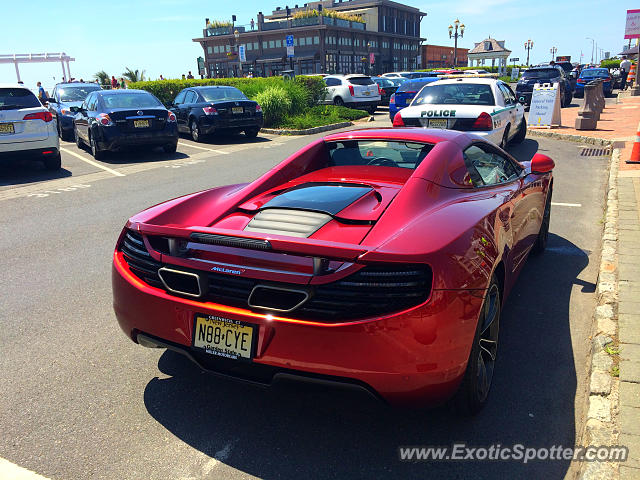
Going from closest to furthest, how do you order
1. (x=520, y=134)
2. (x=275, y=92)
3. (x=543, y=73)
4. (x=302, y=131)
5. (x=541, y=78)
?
(x=520, y=134)
(x=302, y=131)
(x=275, y=92)
(x=541, y=78)
(x=543, y=73)

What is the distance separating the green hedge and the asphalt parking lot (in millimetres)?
14543

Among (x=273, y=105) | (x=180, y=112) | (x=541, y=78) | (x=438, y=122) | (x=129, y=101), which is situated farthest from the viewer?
(x=541, y=78)

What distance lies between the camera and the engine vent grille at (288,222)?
276cm

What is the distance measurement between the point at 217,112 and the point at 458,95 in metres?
7.64

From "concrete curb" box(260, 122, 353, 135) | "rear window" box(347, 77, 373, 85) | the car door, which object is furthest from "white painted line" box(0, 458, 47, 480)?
"rear window" box(347, 77, 373, 85)

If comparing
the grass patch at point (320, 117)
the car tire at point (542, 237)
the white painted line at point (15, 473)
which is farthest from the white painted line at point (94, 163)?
the white painted line at point (15, 473)

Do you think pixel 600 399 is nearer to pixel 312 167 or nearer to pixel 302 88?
pixel 312 167

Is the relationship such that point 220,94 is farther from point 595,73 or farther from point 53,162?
point 595,73

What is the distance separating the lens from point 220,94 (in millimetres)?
16078

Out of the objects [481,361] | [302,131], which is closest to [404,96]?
[302,131]

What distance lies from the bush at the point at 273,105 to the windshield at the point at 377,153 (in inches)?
615

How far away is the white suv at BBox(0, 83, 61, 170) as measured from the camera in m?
10.4

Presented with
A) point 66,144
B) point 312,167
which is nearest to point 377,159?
point 312,167

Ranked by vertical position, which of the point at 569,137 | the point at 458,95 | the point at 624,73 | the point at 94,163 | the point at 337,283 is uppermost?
the point at 624,73
